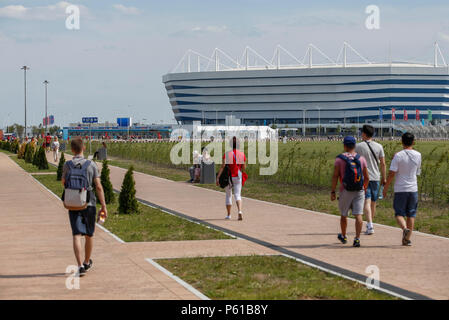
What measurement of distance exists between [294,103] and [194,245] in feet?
561

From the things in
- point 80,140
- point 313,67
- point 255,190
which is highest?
point 313,67

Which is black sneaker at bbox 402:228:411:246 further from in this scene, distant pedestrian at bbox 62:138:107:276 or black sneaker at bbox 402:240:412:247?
distant pedestrian at bbox 62:138:107:276

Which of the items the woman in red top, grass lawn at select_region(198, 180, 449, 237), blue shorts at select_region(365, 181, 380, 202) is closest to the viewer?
blue shorts at select_region(365, 181, 380, 202)

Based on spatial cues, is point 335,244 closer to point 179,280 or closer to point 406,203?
point 406,203

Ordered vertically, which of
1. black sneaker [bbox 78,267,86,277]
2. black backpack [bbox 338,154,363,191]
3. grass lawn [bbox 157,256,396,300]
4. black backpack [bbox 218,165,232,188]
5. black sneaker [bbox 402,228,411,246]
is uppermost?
black backpack [bbox 338,154,363,191]

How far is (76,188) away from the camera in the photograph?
27.3ft

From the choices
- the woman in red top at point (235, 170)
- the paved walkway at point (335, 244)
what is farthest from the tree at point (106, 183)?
the woman in red top at point (235, 170)

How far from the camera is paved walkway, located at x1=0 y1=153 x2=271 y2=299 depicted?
726 centimetres

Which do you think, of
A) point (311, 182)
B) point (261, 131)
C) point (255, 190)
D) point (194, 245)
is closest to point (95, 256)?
point (194, 245)

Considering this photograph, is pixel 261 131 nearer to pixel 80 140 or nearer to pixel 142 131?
pixel 142 131

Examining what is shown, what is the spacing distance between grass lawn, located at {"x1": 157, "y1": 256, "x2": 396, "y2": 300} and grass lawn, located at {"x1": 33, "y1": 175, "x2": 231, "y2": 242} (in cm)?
220

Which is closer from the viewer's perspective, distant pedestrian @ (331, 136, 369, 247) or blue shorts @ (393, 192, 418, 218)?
distant pedestrian @ (331, 136, 369, 247)

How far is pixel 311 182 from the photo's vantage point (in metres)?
24.1

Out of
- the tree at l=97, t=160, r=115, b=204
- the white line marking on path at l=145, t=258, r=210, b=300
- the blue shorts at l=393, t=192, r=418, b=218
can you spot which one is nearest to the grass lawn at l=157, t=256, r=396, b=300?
the white line marking on path at l=145, t=258, r=210, b=300
